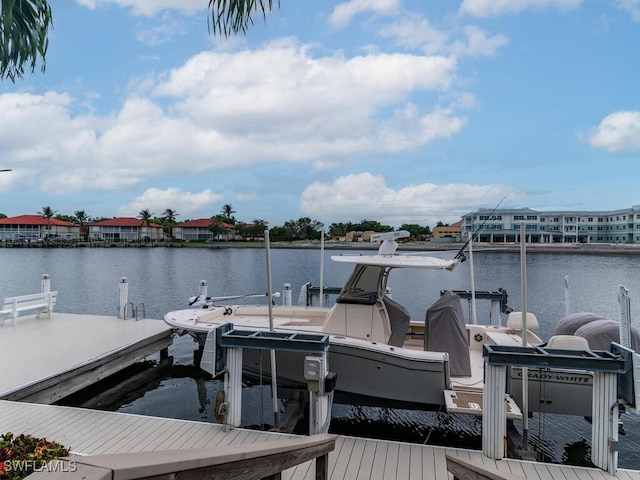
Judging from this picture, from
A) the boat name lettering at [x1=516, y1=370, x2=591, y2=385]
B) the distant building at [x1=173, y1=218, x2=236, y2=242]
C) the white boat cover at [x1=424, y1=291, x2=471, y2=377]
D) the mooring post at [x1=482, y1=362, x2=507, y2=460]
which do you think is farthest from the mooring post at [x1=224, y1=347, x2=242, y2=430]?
the distant building at [x1=173, y1=218, x2=236, y2=242]

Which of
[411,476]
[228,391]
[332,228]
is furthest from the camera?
[332,228]

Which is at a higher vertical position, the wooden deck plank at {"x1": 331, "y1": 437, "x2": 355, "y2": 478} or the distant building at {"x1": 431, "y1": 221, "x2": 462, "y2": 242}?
the distant building at {"x1": 431, "y1": 221, "x2": 462, "y2": 242}

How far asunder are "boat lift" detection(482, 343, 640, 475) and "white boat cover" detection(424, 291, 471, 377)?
215 centimetres

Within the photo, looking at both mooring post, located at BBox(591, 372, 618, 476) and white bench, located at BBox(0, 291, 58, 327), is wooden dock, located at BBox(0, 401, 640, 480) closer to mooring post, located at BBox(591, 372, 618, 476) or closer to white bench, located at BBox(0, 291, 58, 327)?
mooring post, located at BBox(591, 372, 618, 476)

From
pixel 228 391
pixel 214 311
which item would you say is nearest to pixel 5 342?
pixel 214 311

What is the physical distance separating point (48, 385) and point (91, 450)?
2.95 m

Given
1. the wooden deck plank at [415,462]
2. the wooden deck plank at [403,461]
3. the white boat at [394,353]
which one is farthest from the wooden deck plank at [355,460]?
the white boat at [394,353]

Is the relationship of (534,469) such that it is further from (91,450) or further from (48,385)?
(48,385)

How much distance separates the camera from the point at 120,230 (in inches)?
4114

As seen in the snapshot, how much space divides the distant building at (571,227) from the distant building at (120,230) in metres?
77.7

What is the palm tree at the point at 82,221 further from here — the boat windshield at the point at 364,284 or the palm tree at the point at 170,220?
the boat windshield at the point at 364,284

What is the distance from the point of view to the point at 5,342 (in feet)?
29.9

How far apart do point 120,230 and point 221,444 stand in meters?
111

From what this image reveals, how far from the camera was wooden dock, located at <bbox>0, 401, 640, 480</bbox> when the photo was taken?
420 cm
